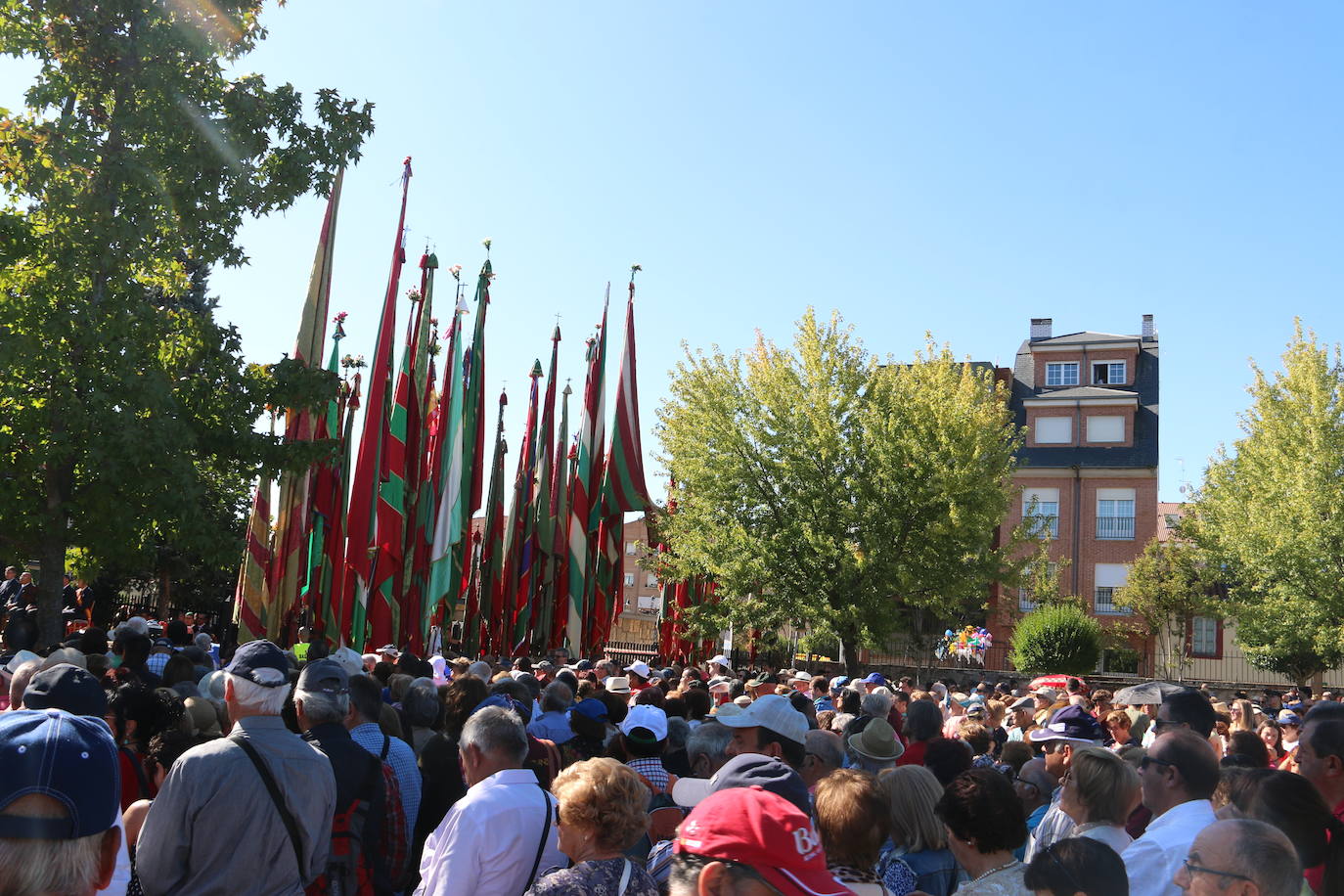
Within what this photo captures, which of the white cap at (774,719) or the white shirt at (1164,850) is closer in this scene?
the white shirt at (1164,850)

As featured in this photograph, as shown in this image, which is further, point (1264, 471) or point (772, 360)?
point (1264, 471)

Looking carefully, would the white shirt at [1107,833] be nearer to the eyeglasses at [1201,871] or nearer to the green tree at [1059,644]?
the eyeglasses at [1201,871]

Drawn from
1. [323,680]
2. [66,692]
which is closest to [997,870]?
[323,680]

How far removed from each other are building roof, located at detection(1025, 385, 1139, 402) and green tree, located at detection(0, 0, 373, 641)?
130ft

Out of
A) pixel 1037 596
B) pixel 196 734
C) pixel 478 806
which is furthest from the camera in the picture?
pixel 1037 596

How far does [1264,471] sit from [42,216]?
30.1 metres

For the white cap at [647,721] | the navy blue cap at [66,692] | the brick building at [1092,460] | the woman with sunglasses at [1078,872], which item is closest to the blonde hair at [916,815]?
the woman with sunglasses at [1078,872]

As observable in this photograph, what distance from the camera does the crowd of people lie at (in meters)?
2.61

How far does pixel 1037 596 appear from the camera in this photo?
131 feet

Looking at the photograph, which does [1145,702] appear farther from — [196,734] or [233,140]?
[233,140]

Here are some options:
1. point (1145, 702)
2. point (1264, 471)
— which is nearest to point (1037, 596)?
point (1264, 471)

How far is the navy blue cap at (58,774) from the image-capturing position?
2.17 metres

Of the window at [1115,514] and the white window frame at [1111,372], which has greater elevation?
the white window frame at [1111,372]

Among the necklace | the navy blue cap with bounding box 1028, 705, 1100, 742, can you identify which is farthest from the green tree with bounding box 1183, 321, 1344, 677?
the necklace
